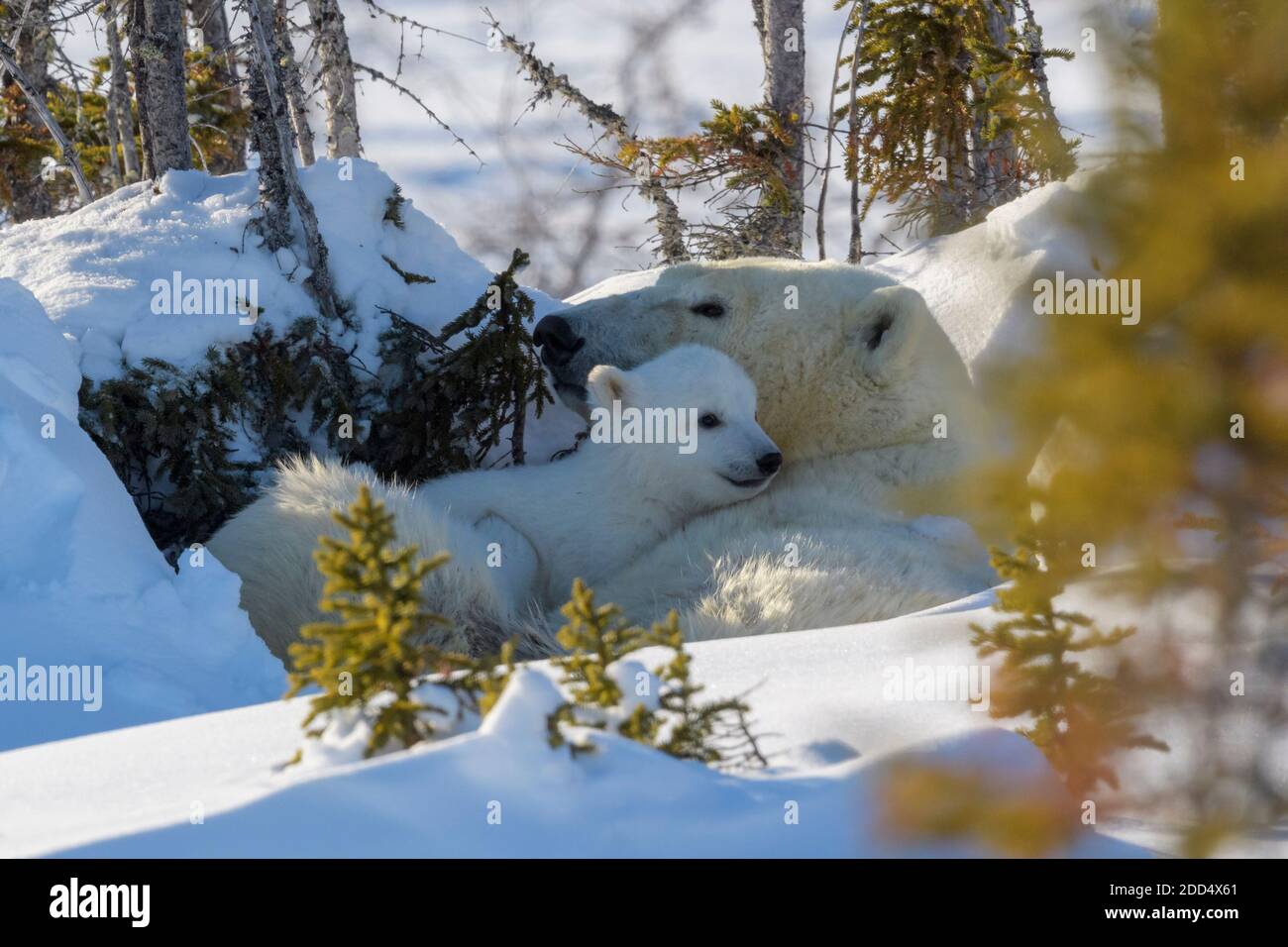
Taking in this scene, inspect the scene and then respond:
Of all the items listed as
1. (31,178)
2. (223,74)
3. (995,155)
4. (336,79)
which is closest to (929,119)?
(995,155)

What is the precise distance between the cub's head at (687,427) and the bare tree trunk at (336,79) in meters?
3.75

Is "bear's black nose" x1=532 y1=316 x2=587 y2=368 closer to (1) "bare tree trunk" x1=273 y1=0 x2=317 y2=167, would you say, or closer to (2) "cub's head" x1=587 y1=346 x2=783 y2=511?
(2) "cub's head" x1=587 y1=346 x2=783 y2=511

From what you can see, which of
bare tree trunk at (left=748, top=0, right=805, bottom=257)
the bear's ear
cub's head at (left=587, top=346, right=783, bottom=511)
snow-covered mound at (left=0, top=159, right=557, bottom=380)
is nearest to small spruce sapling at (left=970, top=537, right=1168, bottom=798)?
cub's head at (left=587, top=346, right=783, bottom=511)

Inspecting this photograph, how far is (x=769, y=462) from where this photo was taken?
4938mm

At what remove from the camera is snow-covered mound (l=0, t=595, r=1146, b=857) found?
5.66ft

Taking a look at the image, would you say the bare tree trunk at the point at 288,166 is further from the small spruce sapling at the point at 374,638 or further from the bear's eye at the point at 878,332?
the small spruce sapling at the point at 374,638

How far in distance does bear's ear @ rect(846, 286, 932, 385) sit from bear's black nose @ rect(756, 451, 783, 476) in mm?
701

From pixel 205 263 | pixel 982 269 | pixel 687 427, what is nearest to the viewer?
pixel 687 427

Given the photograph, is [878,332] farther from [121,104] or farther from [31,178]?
[31,178]

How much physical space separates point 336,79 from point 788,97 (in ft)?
11.0

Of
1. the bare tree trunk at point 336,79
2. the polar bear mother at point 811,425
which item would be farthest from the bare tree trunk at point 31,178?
the polar bear mother at point 811,425

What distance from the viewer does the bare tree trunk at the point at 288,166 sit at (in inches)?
229
